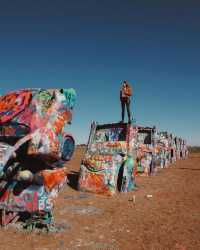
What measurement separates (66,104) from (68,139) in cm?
85

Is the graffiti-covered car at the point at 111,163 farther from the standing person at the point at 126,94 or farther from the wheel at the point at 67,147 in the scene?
the wheel at the point at 67,147

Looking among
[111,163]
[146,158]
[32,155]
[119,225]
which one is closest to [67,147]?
[32,155]

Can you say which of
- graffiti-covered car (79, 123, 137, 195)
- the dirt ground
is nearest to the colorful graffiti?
graffiti-covered car (79, 123, 137, 195)

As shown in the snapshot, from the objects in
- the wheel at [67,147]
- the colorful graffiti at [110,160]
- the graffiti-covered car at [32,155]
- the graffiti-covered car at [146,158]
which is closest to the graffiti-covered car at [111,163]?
the colorful graffiti at [110,160]

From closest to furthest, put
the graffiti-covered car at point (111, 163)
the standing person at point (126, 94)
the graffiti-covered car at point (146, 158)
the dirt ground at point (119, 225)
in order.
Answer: the dirt ground at point (119, 225) → the graffiti-covered car at point (111, 163) → the standing person at point (126, 94) → the graffiti-covered car at point (146, 158)

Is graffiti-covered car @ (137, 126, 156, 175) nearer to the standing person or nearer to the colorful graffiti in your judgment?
the colorful graffiti

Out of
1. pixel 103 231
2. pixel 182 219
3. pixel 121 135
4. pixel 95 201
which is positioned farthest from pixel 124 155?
pixel 103 231

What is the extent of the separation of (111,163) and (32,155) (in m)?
5.30

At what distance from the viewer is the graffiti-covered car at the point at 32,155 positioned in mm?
5969

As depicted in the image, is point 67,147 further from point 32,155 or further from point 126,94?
point 126,94

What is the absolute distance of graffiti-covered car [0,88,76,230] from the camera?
597 centimetres

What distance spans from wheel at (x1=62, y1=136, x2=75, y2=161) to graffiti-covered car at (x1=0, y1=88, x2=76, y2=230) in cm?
15

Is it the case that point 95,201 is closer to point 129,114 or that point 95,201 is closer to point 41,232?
point 41,232

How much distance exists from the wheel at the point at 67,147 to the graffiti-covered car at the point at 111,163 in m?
3.95
